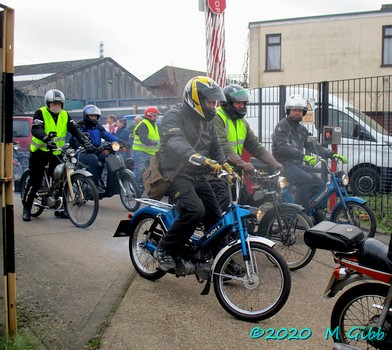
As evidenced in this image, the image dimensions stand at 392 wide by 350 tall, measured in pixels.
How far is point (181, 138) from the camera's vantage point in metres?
4.36

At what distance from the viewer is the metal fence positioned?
887 cm

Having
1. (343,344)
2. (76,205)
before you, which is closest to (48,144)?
(76,205)

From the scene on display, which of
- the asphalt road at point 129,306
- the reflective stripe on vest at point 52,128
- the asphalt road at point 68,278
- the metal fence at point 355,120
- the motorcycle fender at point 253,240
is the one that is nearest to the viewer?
the asphalt road at point 129,306

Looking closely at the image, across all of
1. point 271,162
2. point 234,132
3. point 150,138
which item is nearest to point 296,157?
point 271,162

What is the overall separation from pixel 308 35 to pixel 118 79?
2169cm

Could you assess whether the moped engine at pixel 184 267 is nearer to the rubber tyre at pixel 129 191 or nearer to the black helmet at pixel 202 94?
the black helmet at pixel 202 94

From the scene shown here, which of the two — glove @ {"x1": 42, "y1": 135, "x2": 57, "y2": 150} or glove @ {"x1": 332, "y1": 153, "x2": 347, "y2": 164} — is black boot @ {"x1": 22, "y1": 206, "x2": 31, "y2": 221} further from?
glove @ {"x1": 332, "y1": 153, "x2": 347, "y2": 164}

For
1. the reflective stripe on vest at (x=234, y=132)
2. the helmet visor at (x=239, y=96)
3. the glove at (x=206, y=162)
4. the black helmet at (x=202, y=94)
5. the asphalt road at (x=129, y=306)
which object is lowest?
the asphalt road at (x=129, y=306)

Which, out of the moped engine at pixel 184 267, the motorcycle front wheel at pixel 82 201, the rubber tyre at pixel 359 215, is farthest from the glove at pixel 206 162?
the motorcycle front wheel at pixel 82 201

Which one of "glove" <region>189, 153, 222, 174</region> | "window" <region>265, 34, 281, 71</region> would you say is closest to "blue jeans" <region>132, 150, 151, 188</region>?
"glove" <region>189, 153, 222, 174</region>

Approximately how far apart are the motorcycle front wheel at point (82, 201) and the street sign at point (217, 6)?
131 inches

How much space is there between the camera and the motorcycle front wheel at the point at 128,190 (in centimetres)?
849

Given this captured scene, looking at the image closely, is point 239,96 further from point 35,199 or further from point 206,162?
point 35,199

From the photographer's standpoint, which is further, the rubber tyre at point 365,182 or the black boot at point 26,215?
the rubber tyre at point 365,182
